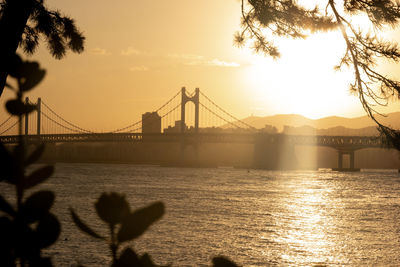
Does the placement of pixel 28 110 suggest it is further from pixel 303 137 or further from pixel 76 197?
pixel 303 137

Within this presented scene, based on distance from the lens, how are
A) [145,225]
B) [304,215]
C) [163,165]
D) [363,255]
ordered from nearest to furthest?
[145,225], [363,255], [304,215], [163,165]

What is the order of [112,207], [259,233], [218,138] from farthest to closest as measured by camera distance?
[218,138] < [259,233] < [112,207]

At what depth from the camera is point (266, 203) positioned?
3675 centimetres

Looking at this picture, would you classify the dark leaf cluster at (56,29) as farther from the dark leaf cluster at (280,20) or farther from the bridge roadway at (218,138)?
the bridge roadway at (218,138)

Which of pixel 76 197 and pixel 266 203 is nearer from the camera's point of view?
pixel 266 203

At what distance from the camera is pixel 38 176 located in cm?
67

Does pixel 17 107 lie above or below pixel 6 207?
above

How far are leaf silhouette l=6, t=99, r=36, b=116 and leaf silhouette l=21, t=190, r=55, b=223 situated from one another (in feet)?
0.35

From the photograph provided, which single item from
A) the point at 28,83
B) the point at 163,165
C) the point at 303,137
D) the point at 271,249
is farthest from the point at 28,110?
the point at 163,165

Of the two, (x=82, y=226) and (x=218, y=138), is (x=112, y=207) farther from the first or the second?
(x=218, y=138)

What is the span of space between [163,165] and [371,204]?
67274 millimetres

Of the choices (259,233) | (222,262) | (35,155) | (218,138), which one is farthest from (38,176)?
(218,138)

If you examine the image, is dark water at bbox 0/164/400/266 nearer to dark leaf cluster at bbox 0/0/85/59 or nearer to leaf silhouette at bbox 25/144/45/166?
Answer: dark leaf cluster at bbox 0/0/85/59

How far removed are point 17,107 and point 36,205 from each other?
0.13 meters
